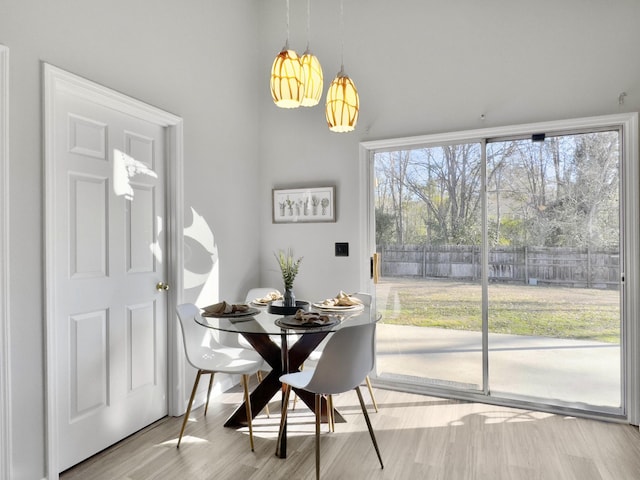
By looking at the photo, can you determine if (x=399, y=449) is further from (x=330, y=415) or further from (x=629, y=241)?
(x=629, y=241)

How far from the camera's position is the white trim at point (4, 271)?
6.07ft

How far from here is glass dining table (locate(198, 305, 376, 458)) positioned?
2.21 meters

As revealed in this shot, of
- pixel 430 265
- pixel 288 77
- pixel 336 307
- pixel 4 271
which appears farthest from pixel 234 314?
pixel 430 265

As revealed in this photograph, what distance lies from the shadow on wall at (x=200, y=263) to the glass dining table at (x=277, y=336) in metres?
0.57

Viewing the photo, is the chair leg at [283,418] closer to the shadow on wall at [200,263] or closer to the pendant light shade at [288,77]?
the shadow on wall at [200,263]

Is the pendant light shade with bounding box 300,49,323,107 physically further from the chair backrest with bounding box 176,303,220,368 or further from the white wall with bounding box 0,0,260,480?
the chair backrest with bounding box 176,303,220,368

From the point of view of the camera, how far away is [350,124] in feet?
7.72

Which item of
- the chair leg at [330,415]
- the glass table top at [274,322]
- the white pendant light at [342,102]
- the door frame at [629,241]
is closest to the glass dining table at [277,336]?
Answer: the glass table top at [274,322]

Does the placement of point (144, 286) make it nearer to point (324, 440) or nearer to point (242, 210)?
point (242, 210)

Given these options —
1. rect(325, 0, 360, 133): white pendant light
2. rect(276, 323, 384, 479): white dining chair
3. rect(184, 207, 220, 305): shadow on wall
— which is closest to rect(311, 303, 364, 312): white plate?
rect(276, 323, 384, 479): white dining chair

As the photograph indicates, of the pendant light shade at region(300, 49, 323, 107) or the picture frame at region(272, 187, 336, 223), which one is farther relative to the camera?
the picture frame at region(272, 187, 336, 223)

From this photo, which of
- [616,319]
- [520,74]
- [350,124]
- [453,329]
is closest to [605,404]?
[616,319]

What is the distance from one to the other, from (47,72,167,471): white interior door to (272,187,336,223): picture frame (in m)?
1.16

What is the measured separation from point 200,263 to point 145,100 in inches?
47.0
